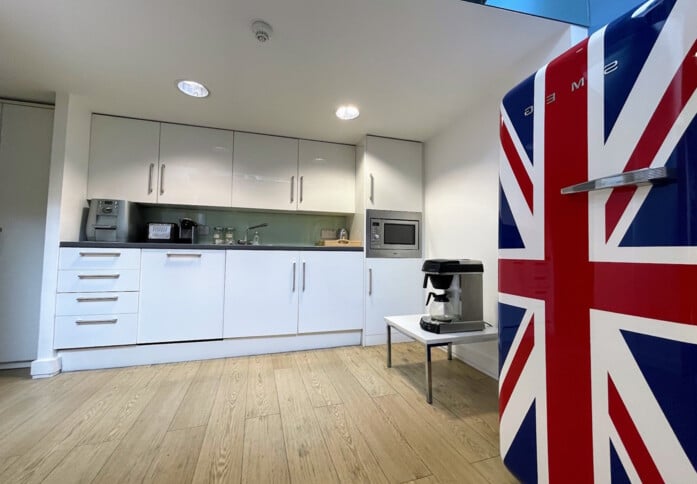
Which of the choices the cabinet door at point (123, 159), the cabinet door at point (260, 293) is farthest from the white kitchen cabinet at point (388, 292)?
the cabinet door at point (123, 159)

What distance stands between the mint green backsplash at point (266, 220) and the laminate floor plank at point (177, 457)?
1.94m

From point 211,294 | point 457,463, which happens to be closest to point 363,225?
point 211,294

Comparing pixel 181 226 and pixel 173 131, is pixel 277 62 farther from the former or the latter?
pixel 181 226

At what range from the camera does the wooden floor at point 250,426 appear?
1096 mm

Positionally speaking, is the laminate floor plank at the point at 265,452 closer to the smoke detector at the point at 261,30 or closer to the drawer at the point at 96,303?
the drawer at the point at 96,303

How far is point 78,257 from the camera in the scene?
2020 mm

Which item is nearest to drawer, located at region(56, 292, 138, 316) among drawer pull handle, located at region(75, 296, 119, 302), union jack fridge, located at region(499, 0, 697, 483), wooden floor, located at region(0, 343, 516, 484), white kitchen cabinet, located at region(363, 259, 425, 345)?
drawer pull handle, located at region(75, 296, 119, 302)

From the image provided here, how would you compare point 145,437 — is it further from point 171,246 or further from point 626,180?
point 626,180

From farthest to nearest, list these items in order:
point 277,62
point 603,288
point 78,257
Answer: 1. point 78,257
2. point 277,62
3. point 603,288

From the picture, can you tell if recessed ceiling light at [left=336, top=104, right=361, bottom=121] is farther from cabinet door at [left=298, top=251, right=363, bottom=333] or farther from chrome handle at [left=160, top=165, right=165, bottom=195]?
chrome handle at [left=160, top=165, right=165, bottom=195]

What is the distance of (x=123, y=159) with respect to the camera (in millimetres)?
2414

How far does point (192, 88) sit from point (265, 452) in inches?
94.7

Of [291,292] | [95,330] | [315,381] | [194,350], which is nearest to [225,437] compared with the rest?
[315,381]

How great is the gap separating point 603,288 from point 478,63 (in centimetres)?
163
